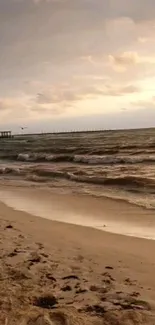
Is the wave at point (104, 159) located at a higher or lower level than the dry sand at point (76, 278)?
higher

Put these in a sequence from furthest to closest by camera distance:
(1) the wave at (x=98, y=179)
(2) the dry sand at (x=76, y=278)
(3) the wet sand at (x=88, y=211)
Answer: (1) the wave at (x=98, y=179) → (3) the wet sand at (x=88, y=211) → (2) the dry sand at (x=76, y=278)

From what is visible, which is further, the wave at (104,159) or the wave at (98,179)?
the wave at (104,159)

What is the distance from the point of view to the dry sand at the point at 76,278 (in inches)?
161

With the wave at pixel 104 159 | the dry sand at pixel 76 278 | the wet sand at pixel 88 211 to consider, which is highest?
the wave at pixel 104 159

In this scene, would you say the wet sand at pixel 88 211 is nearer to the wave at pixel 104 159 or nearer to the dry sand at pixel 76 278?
the dry sand at pixel 76 278

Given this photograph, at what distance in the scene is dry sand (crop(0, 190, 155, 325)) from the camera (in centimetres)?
409

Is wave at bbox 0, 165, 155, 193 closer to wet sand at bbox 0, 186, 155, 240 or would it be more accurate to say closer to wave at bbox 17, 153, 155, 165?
wet sand at bbox 0, 186, 155, 240

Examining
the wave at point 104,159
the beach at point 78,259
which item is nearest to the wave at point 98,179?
the beach at point 78,259

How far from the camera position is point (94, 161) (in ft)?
94.4

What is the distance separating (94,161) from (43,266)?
23331 millimetres

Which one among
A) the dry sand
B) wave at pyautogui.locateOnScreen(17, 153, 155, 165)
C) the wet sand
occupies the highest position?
wave at pyautogui.locateOnScreen(17, 153, 155, 165)

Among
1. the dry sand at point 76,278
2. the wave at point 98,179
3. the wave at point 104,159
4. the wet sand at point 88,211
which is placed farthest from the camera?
the wave at point 104,159

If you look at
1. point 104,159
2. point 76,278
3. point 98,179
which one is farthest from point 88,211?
point 104,159

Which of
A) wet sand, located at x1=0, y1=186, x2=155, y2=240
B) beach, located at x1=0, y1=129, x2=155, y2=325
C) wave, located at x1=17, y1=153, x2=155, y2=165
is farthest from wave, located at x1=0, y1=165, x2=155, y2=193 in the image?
wave, located at x1=17, y1=153, x2=155, y2=165
